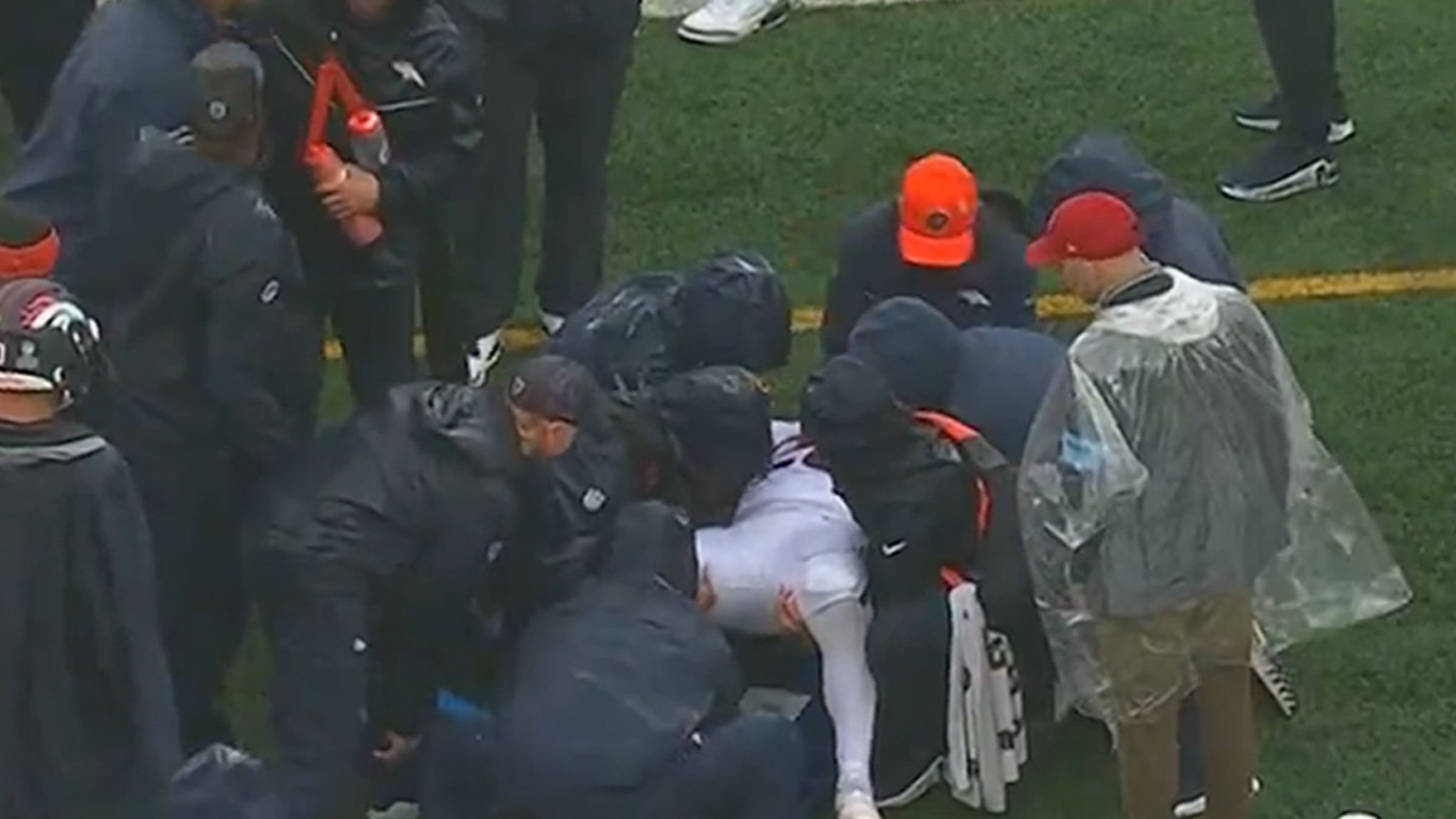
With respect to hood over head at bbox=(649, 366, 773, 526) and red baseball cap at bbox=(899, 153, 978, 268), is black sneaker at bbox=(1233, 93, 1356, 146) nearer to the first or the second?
red baseball cap at bbox=(899, 153, 978, 268)

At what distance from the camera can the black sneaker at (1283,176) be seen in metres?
8.16

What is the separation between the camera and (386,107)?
19.6 feet

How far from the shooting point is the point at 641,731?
5227 mm

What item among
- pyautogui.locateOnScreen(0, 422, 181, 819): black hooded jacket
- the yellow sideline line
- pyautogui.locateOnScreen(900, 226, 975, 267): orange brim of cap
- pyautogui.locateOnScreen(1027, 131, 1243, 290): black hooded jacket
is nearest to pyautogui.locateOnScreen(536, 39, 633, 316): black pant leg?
the yellow sideline line

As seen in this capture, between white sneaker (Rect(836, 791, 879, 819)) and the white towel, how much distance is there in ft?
0.70

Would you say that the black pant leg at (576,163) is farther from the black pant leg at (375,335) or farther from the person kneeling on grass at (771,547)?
the person kneeling on grass at (771,547)

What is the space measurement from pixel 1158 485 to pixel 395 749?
5.33 feet

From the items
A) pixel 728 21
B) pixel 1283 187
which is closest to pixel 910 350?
pixel 1283 187

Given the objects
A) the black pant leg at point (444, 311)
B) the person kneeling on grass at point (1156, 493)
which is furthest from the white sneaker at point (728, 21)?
the person kneeling on grass at point (1156, 493)

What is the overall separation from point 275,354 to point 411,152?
0.83 meters

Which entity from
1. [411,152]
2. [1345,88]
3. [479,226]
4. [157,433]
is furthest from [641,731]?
[1345,88]

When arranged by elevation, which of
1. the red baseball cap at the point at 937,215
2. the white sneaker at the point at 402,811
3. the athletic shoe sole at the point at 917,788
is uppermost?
the red baseball cap at the point at 937,215

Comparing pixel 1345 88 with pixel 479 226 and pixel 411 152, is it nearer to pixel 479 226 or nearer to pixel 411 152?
pixel 479 226

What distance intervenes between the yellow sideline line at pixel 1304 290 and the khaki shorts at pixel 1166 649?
253 cm
